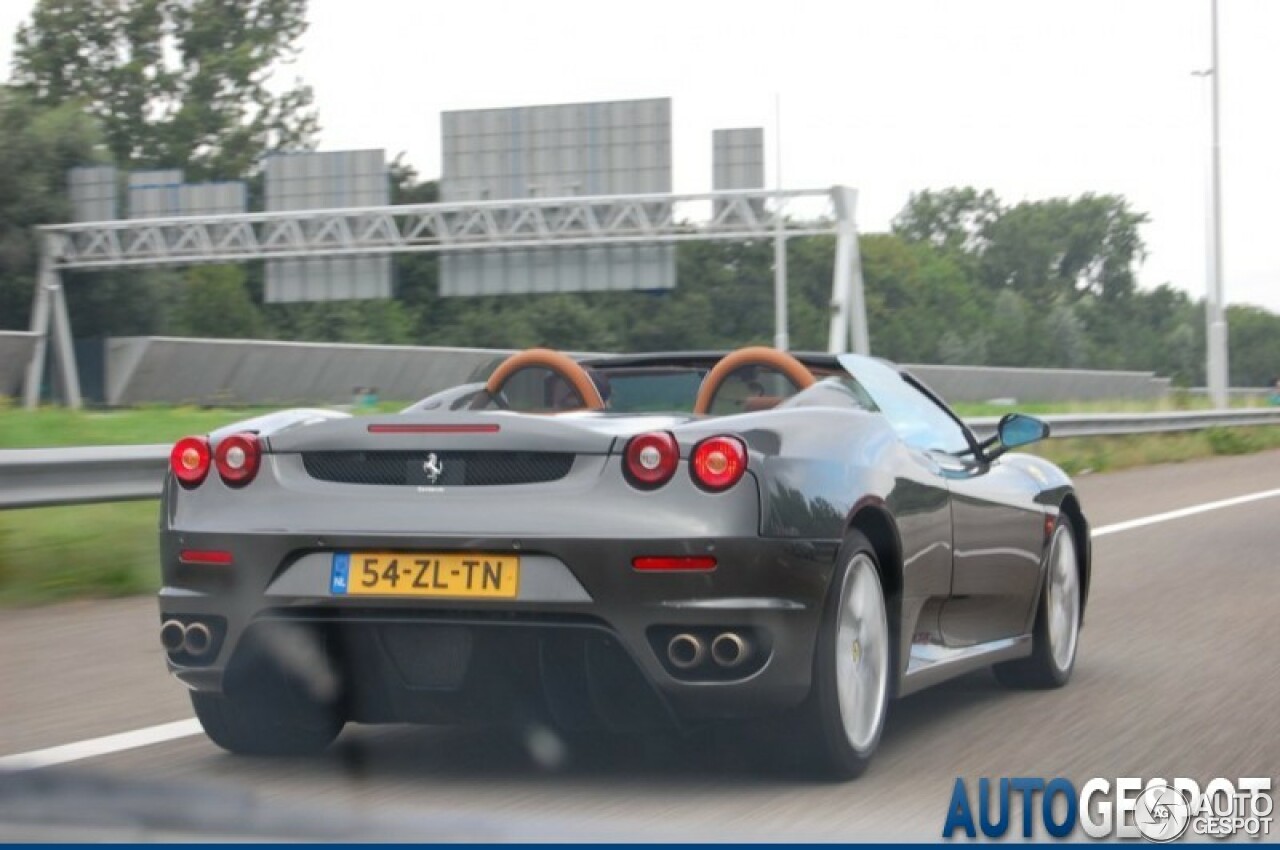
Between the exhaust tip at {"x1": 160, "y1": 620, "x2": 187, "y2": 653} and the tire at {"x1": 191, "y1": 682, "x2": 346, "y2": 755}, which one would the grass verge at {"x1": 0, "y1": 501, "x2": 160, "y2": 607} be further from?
the exhaust tip at {"x1": 160, "y1": 620, "x2": 187, "y2": 653}

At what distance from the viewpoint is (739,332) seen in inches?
3538

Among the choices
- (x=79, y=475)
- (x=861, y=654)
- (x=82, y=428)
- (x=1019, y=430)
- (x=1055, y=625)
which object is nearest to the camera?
(x=861, y=654)

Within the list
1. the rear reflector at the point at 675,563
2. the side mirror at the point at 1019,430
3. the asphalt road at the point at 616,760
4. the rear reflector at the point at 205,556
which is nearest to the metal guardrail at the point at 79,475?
the asphalt road at the point at 616,760

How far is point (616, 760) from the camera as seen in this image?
18.6ft

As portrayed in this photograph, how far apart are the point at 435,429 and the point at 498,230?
42.9m

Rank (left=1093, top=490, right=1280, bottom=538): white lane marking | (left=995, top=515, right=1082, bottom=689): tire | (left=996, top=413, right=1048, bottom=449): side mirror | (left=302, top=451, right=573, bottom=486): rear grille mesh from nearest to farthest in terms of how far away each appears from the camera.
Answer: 1. (left=302, top=451, right=573, bottom=486): rear grille mesh
2. (left=996, top=413, right=1048, bottom=449): side mirror
3. (left=995, top=515, right=1082, bottom=689): tire
4. (left=1093, top=490, right=1280, bottom=538): white lane marking

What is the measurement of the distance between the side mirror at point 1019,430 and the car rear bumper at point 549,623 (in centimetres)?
182

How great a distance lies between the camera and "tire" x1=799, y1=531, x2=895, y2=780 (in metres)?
5.26

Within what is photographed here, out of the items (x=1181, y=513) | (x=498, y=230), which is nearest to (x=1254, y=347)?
(x=498, y=230)

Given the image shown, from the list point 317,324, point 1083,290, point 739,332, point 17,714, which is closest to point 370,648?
point 17,714

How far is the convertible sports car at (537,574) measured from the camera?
5.09 meters

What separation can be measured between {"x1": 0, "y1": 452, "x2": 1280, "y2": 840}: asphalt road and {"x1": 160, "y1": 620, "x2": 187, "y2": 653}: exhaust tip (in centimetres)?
33

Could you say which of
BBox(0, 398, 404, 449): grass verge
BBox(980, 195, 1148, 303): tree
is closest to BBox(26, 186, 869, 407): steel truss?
BBox(0, 398, 404, 449): grass verge

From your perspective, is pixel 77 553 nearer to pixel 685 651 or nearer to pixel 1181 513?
pixel 685 651
